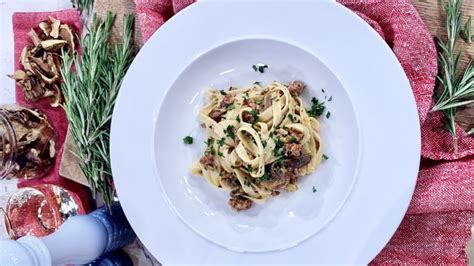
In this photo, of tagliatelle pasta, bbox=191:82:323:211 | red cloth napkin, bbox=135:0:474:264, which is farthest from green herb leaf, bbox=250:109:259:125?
red cloth napkin, bbox=135:0:474:264

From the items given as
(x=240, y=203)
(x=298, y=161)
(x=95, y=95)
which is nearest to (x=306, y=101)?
(x=298, y=161)

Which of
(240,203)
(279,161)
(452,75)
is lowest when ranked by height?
(240,203)

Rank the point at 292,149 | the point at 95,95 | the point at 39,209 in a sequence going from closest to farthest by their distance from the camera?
the point at 292,149 → the point at 95,95 → the point at 39,209

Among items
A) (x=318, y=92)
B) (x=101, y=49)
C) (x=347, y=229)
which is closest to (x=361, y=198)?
(x=347, y=229)

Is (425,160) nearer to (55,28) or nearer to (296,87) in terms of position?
(296,87)

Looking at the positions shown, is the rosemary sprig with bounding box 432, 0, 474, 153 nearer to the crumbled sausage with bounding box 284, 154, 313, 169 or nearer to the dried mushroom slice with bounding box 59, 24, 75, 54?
the crumbled sausage with bounding box 284, 154, 313, 169

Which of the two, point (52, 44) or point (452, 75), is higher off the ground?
point (452, 75)

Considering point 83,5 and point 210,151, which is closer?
point 210,151
